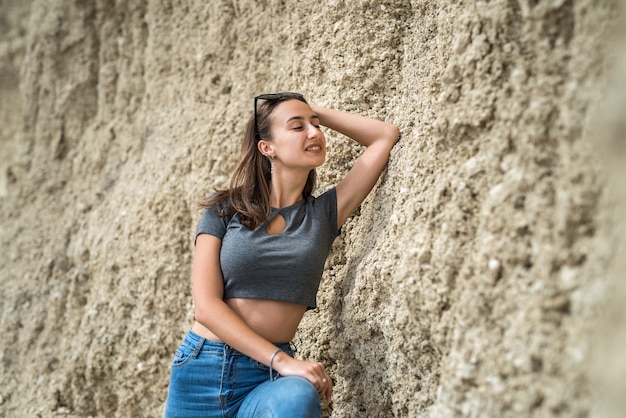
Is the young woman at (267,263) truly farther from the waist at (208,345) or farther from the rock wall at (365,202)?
the rock wall at (365,202)

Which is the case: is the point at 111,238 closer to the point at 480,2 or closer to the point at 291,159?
the point at 291,159

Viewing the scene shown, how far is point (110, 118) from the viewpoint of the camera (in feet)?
13.1

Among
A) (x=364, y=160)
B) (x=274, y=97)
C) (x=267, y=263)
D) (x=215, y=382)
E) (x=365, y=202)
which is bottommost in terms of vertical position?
(x=215, y=382)

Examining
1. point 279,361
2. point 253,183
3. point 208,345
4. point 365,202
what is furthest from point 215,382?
point 365,202

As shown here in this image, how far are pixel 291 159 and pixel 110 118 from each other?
2086mm

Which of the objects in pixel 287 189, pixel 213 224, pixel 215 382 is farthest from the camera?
pixel 287 189

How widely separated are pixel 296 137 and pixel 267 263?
0.48 meters

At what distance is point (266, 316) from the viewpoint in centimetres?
217

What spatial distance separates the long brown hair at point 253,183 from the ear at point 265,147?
0.02 meters

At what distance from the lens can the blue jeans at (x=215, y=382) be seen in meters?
2.07

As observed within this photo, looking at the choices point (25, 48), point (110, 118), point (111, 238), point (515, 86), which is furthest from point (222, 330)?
point (25, 48)

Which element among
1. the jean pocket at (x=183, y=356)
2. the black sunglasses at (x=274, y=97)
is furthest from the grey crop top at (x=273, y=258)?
the black sunglasses at (x=274, y=97)

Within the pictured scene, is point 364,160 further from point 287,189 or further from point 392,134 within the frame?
point 287,189

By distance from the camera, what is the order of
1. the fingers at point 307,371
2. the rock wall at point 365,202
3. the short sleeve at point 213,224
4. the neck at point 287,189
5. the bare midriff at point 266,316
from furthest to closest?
the neck at point 287,189
the short sleeve at point 213,224
the bare midriff at point 266,316
the fingers at point 307,371
the rock wall at point 365,202
